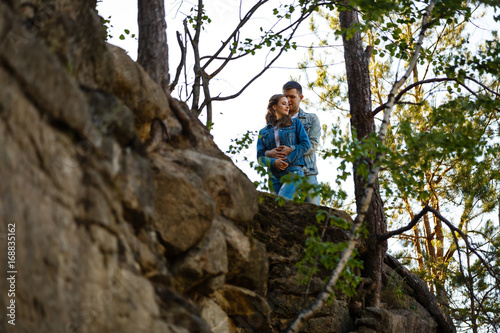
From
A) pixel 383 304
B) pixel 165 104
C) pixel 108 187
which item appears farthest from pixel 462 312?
pixel 108 187

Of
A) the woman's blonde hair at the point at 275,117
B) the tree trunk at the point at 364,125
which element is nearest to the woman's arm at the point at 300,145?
the woman's blonde hair at the point at 275,117

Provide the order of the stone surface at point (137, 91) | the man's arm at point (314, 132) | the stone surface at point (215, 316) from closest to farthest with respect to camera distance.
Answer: the stone surface at point (137, 91), the stone surface at point (215, 316), the man's arm at point (314, 132)

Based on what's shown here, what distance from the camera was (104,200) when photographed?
13.6ft

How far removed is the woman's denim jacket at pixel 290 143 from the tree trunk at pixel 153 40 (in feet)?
5.85

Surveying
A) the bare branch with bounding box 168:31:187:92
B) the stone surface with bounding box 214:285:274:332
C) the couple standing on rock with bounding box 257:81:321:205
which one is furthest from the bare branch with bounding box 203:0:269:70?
the stone surface with bounding box 214:285:274:332

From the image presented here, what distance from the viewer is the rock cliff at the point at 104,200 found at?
3.58m

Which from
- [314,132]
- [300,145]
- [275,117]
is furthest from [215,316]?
[314,132]

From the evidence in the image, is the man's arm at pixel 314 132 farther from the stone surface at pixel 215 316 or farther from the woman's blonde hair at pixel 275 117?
the stone surface at pixel 215 316

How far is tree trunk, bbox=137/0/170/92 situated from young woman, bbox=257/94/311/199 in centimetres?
196

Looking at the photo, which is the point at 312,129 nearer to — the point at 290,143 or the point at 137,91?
the point at 290,143

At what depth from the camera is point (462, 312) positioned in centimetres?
884

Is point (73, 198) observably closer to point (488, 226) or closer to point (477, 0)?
point (477, 0)

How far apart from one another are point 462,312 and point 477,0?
452cm

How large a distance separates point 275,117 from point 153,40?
87.8 inches
